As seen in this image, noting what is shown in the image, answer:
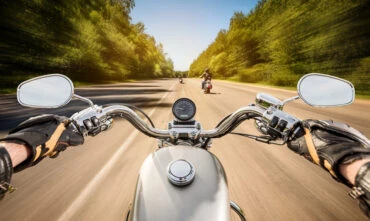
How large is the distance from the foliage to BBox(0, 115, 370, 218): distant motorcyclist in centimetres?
1664

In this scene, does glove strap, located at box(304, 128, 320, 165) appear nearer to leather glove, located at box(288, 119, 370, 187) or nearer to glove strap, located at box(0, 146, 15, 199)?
leather glove, located at box(288, 119, 370, 187)

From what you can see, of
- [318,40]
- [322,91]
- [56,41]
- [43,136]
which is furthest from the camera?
[56,41]

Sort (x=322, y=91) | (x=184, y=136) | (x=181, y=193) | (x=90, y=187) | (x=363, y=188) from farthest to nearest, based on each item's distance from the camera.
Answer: (x=90, y=187)
(x=184, y=136)
(x=322, y=91)
(x=181, y=193)
(x=363, y=188)

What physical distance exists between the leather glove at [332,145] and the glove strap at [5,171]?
1236 millimetres

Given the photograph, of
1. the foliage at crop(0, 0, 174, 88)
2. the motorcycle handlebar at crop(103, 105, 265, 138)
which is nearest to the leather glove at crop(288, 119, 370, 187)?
the motorcycle handlebar at crop(103, 105, 265, 138)

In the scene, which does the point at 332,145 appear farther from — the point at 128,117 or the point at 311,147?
the point at 128,117

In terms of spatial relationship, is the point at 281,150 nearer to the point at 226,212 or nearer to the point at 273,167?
the point at 273,167

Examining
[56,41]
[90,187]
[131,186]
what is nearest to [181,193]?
[131,186]

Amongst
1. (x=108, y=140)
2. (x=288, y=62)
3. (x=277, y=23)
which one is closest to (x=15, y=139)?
(x=108, y=140)

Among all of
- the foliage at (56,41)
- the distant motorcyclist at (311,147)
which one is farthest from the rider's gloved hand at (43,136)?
the foliage at (56,41)

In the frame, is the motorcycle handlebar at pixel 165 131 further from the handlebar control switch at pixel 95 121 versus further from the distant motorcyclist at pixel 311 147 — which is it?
the distant motorcyclist at pixel 311 147

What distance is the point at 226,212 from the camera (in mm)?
902

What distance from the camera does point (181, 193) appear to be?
0.93 m

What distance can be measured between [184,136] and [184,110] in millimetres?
225
